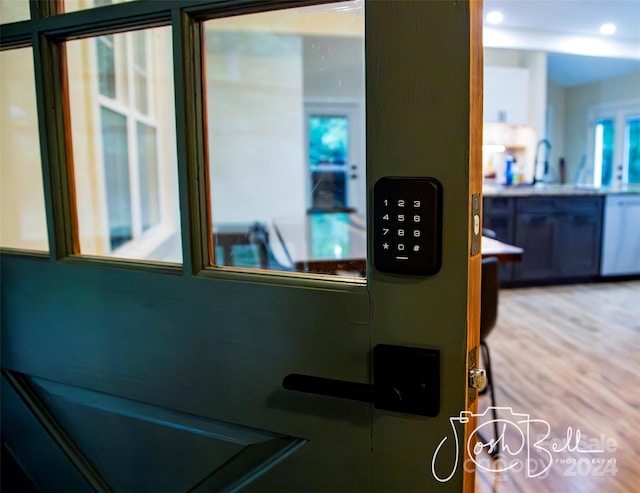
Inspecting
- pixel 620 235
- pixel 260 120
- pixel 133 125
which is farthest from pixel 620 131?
pixel 133 125

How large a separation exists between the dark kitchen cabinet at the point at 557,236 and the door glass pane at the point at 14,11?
4430 millimetres

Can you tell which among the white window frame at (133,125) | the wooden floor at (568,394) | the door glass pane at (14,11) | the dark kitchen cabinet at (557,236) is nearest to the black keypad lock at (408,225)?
the door glass pane at (14,11)

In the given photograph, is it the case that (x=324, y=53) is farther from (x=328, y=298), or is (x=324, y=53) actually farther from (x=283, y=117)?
(x=283, y=117)

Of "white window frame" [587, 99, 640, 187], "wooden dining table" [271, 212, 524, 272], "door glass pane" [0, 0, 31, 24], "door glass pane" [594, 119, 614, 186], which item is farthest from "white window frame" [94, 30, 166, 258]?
"door glass pane" [594, 119, 614, 186]

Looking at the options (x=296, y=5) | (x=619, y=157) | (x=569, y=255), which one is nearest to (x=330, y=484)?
(x=296, y=5)

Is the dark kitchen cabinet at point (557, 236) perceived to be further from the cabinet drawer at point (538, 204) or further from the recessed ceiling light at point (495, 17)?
the recessed ceiling light at point (495, 17)

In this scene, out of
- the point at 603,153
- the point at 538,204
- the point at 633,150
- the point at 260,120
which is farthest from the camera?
the point at 603,153

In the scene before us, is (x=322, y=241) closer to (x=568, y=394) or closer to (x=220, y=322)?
(x=568, y=394)

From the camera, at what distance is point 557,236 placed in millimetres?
4699

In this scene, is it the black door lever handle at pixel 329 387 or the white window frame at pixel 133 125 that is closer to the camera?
the black door lever handle at pixel 329 387

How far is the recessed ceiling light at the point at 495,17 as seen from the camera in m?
4.59

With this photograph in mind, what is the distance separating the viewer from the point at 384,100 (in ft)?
1.91

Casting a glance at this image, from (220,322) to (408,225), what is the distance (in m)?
0.32

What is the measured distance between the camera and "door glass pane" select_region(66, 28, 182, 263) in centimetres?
180
